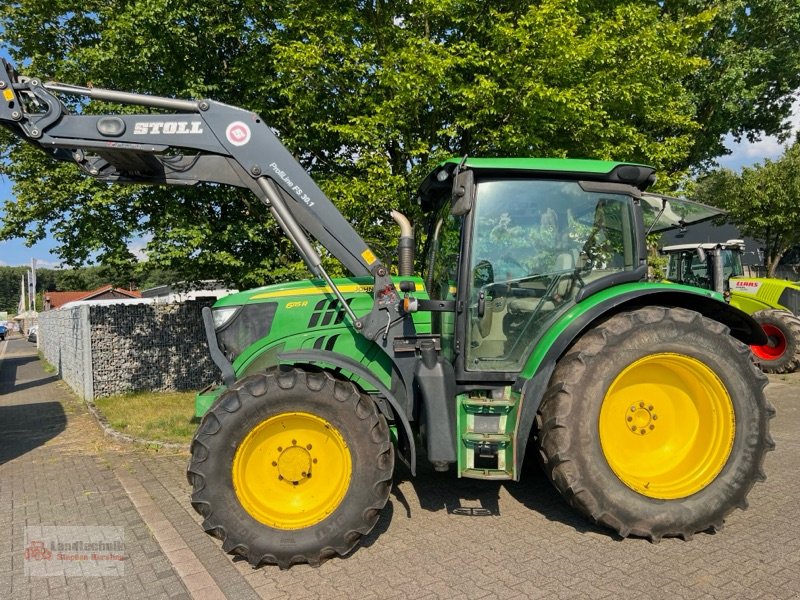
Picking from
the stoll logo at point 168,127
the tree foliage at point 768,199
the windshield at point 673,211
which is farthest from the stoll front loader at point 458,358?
the tree foliage at point 768,199

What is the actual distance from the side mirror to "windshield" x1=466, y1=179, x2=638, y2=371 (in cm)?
25

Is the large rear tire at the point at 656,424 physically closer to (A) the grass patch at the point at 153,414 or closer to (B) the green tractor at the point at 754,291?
(A) the grass patch at the point at 153,414

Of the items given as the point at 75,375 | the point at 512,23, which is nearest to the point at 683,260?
the point at 512,23

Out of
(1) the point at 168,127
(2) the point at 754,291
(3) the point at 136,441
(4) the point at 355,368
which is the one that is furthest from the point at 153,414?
(2) the point at 754,291

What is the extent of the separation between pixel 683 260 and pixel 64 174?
11570mm

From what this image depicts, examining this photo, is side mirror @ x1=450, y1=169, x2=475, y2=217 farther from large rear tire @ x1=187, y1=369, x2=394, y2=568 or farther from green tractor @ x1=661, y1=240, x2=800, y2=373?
green tractor @ x1=661, y1=240, x2=800, y2=373

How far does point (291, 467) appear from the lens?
3.64m

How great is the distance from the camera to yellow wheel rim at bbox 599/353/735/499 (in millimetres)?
3797

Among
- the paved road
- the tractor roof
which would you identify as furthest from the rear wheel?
the paved road

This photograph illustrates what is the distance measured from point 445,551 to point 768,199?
67.4 feet

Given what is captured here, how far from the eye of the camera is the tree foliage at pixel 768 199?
741 inches

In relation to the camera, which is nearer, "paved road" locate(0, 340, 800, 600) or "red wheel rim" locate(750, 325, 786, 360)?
"paved road" locate(0, 340, 800, 600)

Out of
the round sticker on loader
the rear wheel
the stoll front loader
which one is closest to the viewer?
the stoll front loader

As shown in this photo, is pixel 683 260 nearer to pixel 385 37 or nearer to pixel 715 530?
pixel 385 37
